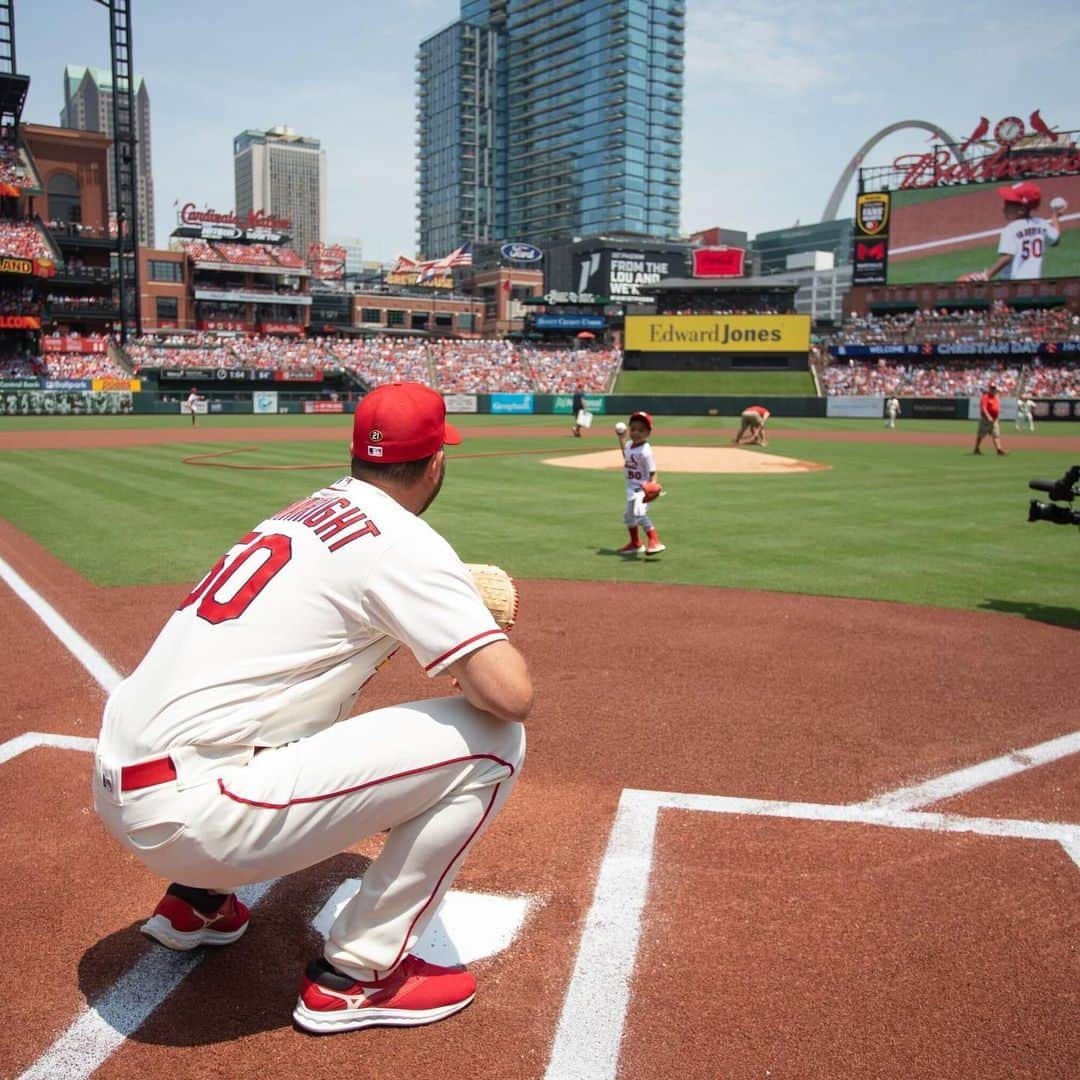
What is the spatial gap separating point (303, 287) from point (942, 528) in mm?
85954

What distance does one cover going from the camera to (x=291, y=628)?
8.64 feet

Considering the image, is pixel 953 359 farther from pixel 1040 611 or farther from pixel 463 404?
pixel 1040 611

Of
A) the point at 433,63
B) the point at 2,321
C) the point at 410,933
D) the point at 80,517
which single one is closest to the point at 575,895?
the point at 410,933

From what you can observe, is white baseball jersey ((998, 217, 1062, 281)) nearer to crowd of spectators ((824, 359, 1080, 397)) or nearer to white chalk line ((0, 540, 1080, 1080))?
crowd of spectators ((824, 359, 1080, 397))

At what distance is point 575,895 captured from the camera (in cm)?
366

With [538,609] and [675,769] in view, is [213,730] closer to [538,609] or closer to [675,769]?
[675,769]

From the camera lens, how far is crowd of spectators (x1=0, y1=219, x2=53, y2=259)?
2224 inches

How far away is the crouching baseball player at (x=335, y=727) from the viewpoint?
258 centimetres

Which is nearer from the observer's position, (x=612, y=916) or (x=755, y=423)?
(x=612, y=916)

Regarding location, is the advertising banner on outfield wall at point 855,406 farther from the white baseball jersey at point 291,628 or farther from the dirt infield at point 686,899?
the white baseball jersey at point 291,628

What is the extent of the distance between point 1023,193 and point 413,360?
41777 millimetres

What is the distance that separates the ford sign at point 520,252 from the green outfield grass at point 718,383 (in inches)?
1331

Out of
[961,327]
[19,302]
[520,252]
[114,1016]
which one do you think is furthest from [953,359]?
[114,1016]

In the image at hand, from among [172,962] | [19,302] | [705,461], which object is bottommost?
[172,962]
